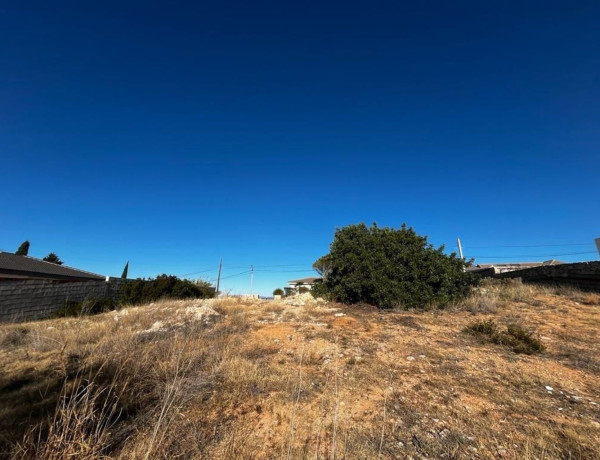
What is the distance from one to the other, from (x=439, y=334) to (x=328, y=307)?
5.24 metres

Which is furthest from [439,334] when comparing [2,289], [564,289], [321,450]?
[2,289]

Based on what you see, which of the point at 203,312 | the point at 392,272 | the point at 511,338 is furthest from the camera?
the point at 392,272

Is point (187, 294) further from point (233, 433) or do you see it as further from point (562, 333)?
point (562, 333)

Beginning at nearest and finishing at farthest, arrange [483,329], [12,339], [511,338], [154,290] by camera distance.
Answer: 1. [511,338]
2. [483,329]
3. [12,339]
4. [154,290]

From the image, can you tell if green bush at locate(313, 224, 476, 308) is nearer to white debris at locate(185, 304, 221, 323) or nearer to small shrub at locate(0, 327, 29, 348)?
white debris at locate(185, 304, 221, 323)

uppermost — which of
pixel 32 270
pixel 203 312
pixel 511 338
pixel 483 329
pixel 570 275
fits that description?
pixel 32 270

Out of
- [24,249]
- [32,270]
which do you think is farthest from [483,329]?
[24,249]

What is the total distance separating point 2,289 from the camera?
11.6 metres

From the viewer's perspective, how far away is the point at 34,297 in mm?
12703

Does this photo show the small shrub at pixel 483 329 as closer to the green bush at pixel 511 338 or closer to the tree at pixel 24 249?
the green bush at pixel 511 338

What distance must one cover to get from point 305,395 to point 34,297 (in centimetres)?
1483

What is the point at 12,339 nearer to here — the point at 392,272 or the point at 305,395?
the point at 305,395

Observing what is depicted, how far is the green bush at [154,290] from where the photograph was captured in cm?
1591

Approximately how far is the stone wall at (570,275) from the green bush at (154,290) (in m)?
19.3
